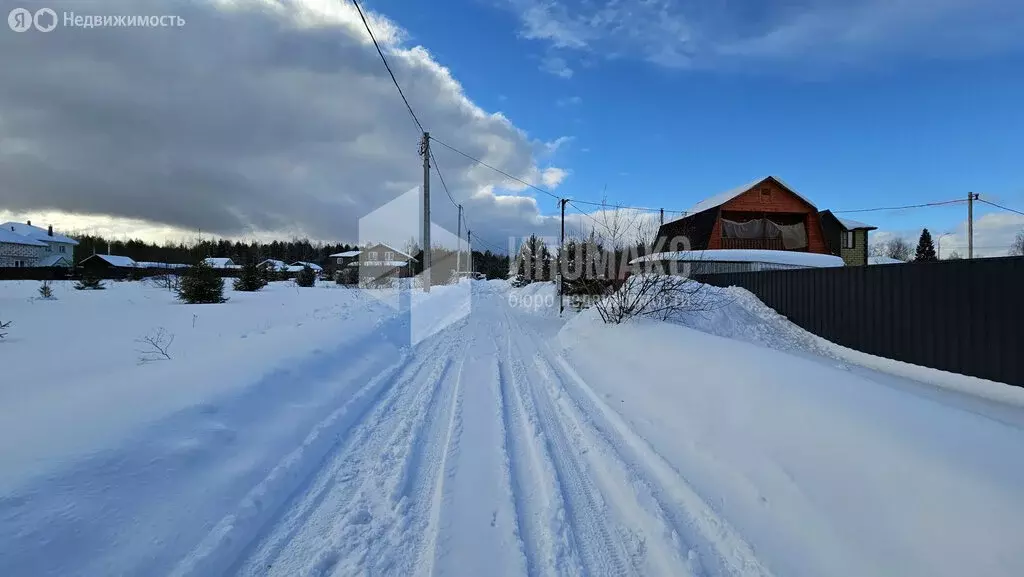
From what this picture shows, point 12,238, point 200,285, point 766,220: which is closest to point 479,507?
point 200,285

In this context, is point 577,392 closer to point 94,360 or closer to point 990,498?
point 990,498

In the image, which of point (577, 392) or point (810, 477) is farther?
point (577, 392)

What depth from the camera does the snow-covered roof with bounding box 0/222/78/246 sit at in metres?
55.7

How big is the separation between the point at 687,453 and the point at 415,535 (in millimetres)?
2633

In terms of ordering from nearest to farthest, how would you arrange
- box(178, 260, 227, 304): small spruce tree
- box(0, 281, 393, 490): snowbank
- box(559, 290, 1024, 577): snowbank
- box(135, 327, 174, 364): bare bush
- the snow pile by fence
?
box(559, 290, 1024, 577): snowbank → box(0, 281, 393, 490): snowbank → box(135, 327, 174, 364): bare bush → the snow pile by fence → box(178, 260, 227, 304): small spruce tree

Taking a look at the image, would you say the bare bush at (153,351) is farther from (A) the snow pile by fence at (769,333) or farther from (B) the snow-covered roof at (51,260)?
(B) the snow-covered roof at (51,260)

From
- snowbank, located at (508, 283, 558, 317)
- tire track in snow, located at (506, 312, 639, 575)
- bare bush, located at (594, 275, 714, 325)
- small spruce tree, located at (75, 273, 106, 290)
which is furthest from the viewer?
small spruce tree, located at (75, 273, 106, 290)

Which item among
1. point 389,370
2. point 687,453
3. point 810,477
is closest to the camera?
point 810,477

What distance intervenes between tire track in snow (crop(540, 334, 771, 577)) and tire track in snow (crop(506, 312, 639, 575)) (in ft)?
1.32

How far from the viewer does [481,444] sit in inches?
156

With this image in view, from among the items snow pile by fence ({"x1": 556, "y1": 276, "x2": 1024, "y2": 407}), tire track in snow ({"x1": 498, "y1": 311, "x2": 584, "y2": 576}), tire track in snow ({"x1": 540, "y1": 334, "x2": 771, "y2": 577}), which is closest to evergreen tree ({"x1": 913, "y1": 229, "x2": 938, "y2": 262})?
snow pile by fence ({"x1": 556, "y1": 276, "x2": 1024, "y2": 407})

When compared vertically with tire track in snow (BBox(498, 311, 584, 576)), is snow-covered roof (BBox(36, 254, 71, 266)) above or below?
above

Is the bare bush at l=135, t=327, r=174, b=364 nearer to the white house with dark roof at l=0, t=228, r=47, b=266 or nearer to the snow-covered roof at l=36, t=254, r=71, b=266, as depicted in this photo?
the white house with dark roof at l=0, t=228, r=47, b=266

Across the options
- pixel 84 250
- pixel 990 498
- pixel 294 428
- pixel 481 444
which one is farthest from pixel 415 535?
pixel 84 250
